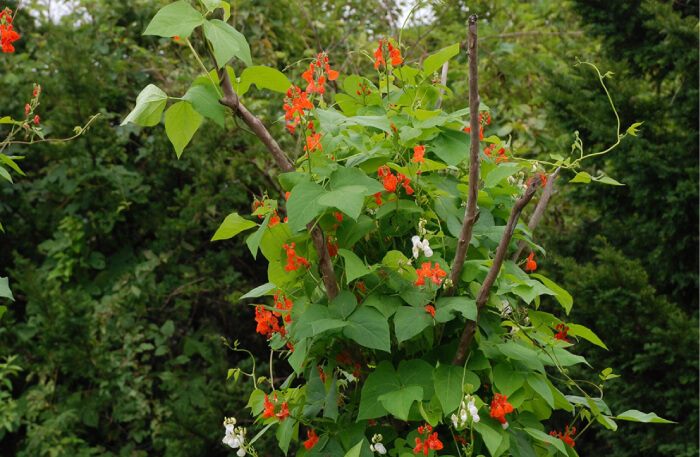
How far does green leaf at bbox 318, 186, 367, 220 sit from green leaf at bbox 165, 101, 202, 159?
0.27 m

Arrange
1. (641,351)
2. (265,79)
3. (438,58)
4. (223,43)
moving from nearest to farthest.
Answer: (223,43) → (265,79) → (438,58) → (641,351)

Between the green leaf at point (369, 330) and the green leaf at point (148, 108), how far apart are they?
19.0 inches

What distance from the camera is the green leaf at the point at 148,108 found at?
1078 mm

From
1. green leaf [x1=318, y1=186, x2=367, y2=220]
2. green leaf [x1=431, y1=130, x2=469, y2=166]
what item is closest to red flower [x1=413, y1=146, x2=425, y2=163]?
green leaf [x1=431, y1=130, x2=469, y2=166]

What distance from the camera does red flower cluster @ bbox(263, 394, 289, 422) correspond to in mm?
1303

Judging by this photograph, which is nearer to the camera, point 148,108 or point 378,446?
point 148,108

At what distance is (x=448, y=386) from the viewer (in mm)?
1152

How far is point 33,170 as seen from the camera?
414 cm

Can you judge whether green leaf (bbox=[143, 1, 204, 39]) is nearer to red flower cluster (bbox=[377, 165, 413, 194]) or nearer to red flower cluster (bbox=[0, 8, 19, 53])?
red flower cluster (bbox=[377, 165, 413, 194])

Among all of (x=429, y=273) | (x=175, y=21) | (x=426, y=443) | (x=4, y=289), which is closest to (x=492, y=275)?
(x=429, y=273)

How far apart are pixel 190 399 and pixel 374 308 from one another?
8.46ft

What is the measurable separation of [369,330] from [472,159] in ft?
1.14

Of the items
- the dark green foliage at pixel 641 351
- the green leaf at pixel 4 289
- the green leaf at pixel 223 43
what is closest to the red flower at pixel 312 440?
the green leaf at pixel 4 289

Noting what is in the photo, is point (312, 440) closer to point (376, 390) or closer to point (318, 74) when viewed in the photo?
point (376, 390)
